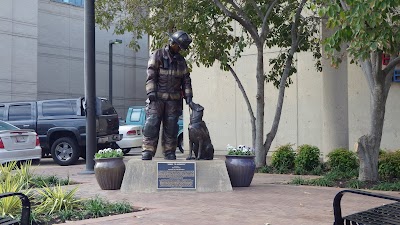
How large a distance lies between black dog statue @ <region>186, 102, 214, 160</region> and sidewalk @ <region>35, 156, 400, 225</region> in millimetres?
892

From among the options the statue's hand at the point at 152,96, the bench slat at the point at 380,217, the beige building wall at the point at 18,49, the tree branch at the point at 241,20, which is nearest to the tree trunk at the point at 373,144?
the tree branch at the point at 241,20

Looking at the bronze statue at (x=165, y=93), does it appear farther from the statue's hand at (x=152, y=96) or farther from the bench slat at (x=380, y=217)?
the bench slat at (x=380, y=217)

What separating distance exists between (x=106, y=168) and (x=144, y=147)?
793 millimetres

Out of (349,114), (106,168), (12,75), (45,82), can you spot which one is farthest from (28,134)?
(45,82)

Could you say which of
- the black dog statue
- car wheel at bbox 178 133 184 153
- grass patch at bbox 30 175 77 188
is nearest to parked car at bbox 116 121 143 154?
car wheel at bbox 178 133 184 153

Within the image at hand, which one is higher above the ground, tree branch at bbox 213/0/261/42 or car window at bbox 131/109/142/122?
tree branch at bbox 213/0/261/42

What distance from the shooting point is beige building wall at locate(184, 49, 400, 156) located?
18.1 m

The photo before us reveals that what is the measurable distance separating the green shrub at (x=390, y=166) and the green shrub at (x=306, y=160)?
81.8 inches

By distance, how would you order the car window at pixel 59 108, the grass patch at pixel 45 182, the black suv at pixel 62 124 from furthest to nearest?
the car window at pixel 59 108, the black suv at pixel 62 124, the grass patch at pixel 45 182

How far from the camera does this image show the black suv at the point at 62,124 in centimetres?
1850

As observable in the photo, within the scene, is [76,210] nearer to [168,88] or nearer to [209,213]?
[209,213]

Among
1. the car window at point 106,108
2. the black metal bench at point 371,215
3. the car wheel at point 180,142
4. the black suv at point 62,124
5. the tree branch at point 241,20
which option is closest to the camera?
the black metal bench at point 371,215

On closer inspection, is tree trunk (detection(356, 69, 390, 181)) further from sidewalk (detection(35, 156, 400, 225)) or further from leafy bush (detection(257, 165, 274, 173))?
leafy bush (detection(257, 165, 274, 173))

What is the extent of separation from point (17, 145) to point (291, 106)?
8.99m
